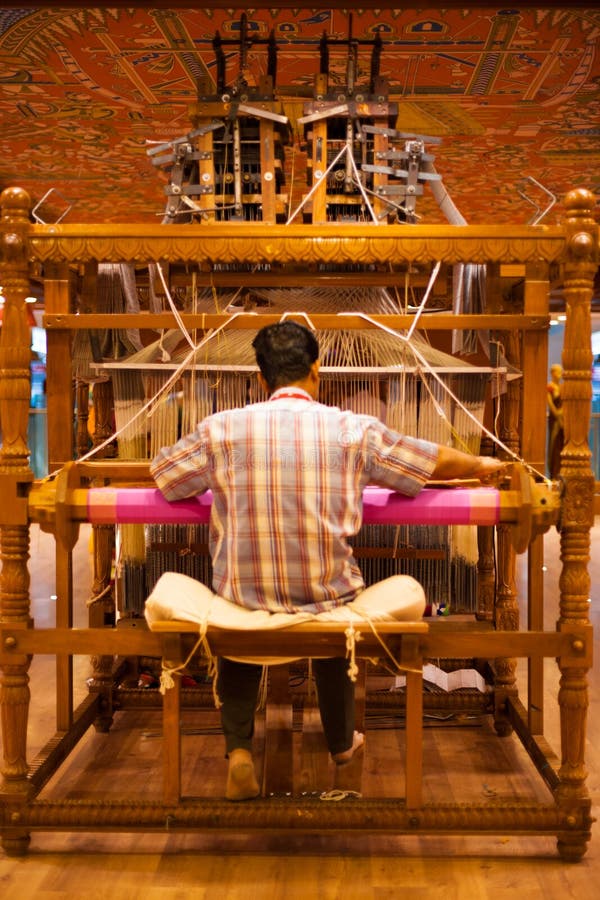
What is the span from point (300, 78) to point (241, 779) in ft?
13.4

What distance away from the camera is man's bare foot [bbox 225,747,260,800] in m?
2.40

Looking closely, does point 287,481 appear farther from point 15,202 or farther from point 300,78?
point 300,78

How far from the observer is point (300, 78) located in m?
5.21

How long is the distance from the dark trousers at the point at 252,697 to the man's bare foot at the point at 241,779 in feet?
0.11

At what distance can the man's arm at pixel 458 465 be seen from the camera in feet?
7.96

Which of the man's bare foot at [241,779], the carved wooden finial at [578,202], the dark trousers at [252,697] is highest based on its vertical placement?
the carved wooden finial at [578,202]

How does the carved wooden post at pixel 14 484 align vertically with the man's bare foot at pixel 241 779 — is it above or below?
above

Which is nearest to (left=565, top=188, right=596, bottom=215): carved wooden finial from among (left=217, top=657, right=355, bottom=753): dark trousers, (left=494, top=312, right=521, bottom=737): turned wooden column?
(left=494, top=312, right=521, bottom=737): turned wooden column

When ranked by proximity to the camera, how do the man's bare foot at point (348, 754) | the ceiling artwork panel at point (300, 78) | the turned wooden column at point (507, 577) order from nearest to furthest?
1. the man's bare foot at point (348, 754)
2. the turned wooden column at point (507, 577)
3. the ceiling artwork panel at point (300, 78)

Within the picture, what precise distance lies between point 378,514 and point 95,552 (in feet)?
4.99

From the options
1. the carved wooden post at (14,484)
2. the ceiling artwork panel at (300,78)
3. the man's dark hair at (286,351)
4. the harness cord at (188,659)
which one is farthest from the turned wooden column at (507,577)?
the carved wooden post at (14,484)

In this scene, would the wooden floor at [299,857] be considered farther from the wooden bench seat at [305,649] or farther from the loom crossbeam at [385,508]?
the loom crossbeam at [385,508]

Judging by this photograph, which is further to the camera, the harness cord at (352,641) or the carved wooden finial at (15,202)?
the carved wooden finial at (15,202)

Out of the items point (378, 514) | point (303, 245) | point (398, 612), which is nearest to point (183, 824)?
point (398, 612)
